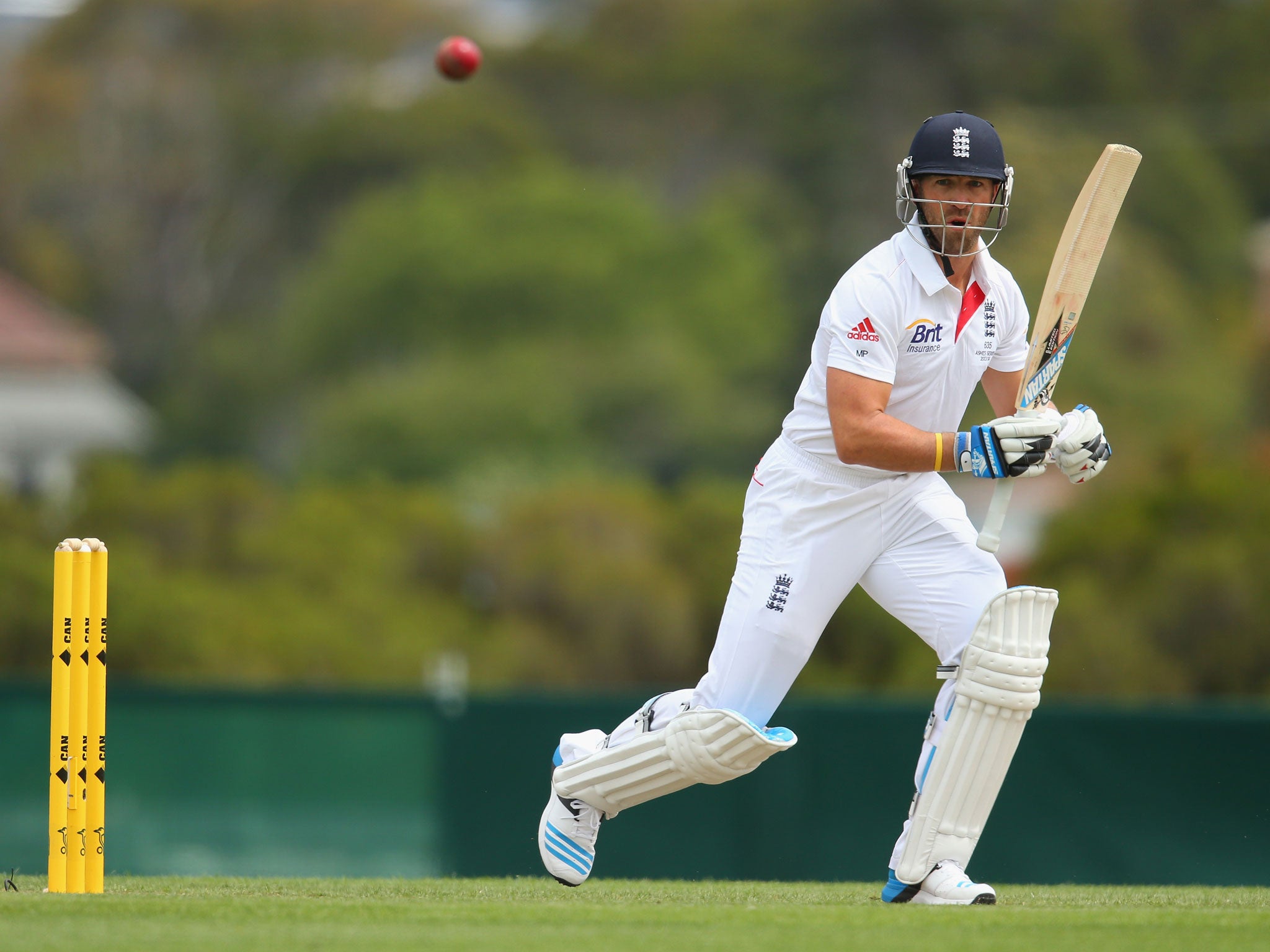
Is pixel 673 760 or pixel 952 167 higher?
pixel 952 167

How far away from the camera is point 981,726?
4387 millimetres

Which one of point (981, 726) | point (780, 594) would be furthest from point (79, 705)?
point (981, 726)

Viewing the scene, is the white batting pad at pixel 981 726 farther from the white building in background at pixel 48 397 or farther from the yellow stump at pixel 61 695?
the white building in background at pixel 48 397

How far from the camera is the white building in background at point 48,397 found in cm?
4094

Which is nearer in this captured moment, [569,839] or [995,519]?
[995,519]

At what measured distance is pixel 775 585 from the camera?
14.8ft

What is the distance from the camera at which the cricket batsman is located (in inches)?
173

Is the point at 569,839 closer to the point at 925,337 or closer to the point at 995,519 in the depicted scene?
the point at 995,519

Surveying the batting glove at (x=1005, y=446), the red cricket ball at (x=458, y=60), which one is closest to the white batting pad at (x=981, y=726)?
the batting glove at (x=1005, y=446)

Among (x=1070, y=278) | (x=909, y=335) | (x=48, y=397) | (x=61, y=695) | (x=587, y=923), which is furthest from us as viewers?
(x=48, y=397)

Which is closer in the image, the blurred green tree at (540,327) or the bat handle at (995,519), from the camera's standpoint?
the bat handle at (995,519)

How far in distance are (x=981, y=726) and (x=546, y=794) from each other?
3.30 m

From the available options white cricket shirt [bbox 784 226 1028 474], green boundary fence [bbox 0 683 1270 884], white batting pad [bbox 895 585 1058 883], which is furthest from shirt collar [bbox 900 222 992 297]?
green boundary fence [bbox 0 683 1270 884]

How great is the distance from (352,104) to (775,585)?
4674cm
